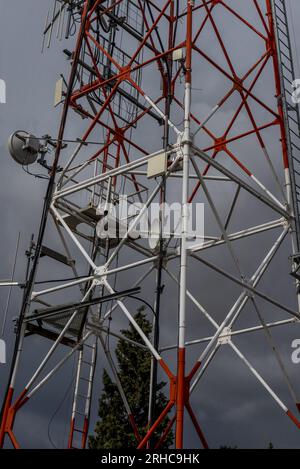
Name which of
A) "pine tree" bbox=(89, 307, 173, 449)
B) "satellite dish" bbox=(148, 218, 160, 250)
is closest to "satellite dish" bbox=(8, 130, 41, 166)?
"satellite dish" bbox=(148, 218, 160, 250)

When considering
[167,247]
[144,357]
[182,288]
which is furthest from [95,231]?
[144,357]

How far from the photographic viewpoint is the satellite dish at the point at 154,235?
79.4 ft

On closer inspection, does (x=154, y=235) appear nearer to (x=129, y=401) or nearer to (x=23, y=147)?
(x=23, y=147)

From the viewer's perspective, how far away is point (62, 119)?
2423cm

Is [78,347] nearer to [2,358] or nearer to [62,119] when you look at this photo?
[2,358]

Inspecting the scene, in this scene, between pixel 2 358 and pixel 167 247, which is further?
pixel 167 247

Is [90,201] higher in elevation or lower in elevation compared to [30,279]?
higher

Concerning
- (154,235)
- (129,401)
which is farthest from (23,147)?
(129,401)

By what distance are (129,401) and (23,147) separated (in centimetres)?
2059

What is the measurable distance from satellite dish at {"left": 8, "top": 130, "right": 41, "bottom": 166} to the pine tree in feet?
58.1

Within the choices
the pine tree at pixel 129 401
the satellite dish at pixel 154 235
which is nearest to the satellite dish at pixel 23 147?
the satellite dish at pixel 154 235

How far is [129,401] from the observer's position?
3956cm

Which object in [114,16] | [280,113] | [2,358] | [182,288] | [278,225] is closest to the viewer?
[182,288]

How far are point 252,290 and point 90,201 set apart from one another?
21.9 ft
